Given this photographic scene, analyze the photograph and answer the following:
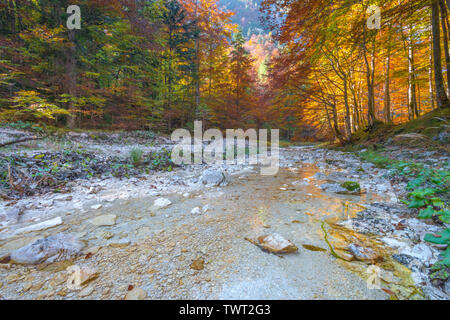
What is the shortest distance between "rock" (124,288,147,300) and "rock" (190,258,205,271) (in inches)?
12.9

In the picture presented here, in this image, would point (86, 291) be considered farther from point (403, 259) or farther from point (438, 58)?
point (438, 58)

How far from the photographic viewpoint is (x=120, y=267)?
1155 mm

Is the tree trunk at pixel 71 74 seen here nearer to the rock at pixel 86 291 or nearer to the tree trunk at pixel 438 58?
the rock at pixel 86 291

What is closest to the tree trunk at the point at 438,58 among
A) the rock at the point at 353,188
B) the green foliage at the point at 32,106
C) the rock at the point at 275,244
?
the rock at the point at 353,188

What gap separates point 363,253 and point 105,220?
7.85 feet

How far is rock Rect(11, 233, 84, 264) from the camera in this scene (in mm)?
1174

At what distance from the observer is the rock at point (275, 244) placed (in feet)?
4.29

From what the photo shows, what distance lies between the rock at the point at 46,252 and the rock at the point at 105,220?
1.42ft

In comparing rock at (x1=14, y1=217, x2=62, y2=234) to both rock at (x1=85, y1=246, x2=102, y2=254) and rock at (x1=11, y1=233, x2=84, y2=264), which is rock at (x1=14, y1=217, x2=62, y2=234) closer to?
rock at (x1=11, y1=233, x2=84, y2=264)

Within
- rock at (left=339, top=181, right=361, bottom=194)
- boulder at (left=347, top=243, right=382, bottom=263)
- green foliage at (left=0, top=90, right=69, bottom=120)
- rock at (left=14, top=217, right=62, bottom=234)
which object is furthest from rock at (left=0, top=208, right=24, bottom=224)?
green foliage at (left=0, top=90, right=69, bottom=120)

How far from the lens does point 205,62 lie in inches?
517
